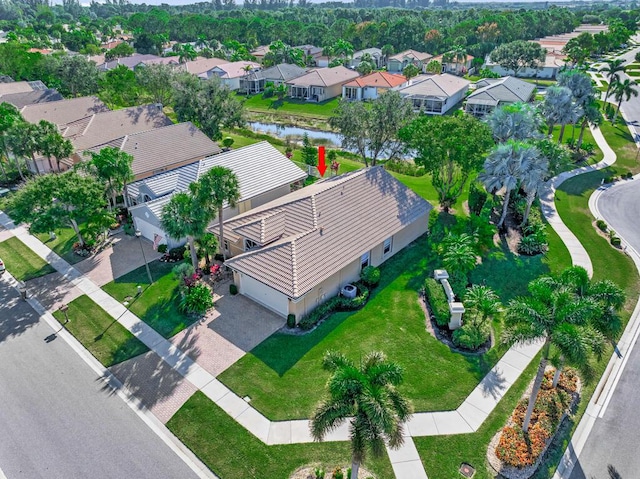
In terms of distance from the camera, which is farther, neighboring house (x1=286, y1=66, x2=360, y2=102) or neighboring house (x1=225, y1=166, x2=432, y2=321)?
neighboring house (x1=286, y1=66, x2=360, y2=102)

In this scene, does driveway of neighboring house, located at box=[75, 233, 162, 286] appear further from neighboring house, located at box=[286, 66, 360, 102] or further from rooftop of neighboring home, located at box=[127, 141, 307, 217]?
neighboring house, located at box=[286, 66, 360, 102]

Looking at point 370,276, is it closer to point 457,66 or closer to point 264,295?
point 264,295

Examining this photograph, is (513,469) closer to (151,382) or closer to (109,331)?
(151,382)

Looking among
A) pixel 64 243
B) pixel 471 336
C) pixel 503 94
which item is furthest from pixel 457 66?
pixel 64 243

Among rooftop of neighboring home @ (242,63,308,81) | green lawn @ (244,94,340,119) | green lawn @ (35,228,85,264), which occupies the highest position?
rooftop of neighboring home @ (242,63,308,81)

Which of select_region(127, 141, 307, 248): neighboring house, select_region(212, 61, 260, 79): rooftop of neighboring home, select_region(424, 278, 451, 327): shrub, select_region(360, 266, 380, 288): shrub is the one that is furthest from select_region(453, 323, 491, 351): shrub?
select_region(212, 61, 260, 79): rooftop of neighboring home

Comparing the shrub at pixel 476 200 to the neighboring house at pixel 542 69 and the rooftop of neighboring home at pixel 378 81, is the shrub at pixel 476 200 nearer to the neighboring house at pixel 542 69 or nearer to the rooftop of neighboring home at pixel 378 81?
the rooftop of neighboring home at pixel 378 81
